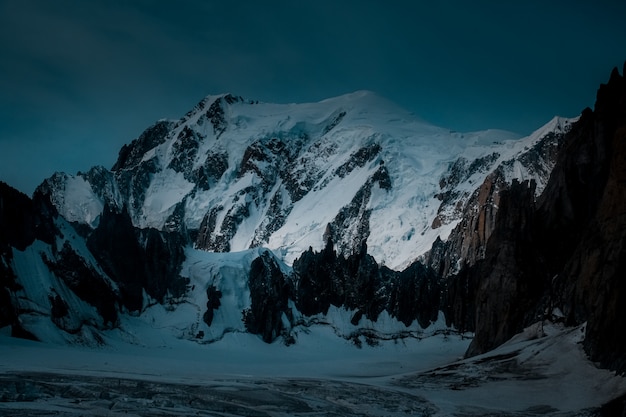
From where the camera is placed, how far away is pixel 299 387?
2763 inches

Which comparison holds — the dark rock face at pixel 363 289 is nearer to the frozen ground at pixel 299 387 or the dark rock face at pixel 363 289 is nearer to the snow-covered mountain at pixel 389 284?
the snow-covered mountain at pixel 389 284

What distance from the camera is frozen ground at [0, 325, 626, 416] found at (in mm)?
52062

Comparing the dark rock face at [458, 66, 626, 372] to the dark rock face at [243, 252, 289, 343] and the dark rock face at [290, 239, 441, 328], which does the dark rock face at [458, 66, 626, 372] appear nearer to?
the dark rock face at [243, 252, 289, 343]

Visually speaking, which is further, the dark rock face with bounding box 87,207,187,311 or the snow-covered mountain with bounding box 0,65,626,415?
the dark rock face with bounding box 87,207,187,311

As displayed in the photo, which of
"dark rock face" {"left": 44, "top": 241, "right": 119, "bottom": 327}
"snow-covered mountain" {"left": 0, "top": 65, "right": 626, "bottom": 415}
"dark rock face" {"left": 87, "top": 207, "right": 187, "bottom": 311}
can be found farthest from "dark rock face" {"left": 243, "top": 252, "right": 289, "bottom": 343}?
"dark rock face" {"left": 44, "top": 241, "right": 119, "bottom": 327}

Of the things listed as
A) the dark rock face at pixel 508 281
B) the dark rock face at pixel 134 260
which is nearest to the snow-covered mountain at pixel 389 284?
the dark rock face at pixel 508 281

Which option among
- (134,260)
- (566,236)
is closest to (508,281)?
(566,236)

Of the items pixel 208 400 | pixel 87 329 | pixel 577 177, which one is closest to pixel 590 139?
pixel 577 177

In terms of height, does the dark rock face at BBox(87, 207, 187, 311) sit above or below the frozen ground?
above

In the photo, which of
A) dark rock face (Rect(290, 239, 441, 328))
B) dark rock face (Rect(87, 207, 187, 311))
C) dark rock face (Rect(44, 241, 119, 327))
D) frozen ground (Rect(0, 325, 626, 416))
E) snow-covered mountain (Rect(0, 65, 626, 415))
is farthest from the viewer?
dark rock face (Rect(290, 239, 441, 328))

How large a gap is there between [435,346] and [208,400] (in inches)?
3895

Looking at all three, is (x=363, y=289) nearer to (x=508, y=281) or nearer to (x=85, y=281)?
(x=85, y=281)

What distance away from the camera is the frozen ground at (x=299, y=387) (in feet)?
171

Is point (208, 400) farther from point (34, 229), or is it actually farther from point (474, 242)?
point (474, 242)
